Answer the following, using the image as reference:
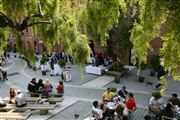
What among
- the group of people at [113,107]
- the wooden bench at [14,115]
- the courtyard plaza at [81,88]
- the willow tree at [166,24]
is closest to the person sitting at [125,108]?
the group of people at [113,107]

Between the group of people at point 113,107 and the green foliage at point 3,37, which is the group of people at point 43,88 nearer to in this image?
the group of people at point 113,107

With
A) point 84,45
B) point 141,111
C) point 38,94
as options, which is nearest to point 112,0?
point 84,45

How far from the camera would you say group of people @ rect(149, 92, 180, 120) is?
43.9 ft

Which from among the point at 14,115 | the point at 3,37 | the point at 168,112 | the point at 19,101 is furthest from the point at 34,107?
the point at 168,112

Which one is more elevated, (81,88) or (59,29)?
(59,29)

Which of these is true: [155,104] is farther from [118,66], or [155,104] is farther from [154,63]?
[154,63]

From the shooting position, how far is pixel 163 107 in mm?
14516

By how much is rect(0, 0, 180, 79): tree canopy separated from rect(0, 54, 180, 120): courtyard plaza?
3.51 metres

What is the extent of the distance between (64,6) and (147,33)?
6.68m

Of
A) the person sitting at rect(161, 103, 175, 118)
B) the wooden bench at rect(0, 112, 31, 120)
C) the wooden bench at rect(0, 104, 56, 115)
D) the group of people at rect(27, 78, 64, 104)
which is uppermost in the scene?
the group of people at rect(27, 78, 64, 104)

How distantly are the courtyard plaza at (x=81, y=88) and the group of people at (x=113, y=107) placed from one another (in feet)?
4.49

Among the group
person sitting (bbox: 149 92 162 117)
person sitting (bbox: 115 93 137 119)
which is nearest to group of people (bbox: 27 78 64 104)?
person sitting (bbox: 115 93 137 119)

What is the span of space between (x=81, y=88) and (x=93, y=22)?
1436 cm

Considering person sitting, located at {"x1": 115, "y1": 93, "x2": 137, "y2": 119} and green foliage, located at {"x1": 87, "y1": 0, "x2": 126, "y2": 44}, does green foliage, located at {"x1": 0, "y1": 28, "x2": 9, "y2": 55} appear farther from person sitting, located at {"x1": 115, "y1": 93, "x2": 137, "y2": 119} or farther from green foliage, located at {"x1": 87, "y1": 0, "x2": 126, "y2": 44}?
person sitting, located at {"x1": 115, "y1": 93, "x2": 137, "y2": 119}
